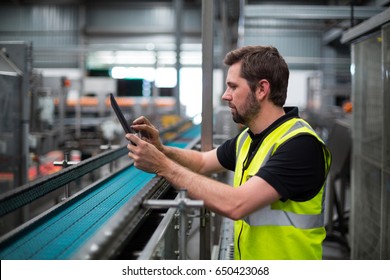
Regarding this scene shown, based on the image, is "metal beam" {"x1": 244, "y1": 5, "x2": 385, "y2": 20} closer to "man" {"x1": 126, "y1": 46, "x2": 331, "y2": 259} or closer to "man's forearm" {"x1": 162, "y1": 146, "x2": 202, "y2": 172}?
"man's forearm" {"x1": 162, "y1": 146, "x2": 202, "y2": 172}

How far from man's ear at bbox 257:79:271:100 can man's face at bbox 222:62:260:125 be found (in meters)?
0.02

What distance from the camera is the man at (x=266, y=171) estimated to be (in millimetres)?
1285

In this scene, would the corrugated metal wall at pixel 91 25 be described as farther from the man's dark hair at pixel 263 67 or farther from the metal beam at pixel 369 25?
the man's dark hair at pixel 263 67

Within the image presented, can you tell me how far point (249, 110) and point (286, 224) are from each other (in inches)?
15.9

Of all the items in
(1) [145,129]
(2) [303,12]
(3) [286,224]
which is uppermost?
(2) [303,12]

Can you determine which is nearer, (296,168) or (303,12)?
(296,168)

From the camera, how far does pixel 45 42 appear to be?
49.2 feet

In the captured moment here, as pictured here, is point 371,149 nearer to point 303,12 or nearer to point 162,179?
point 303,12

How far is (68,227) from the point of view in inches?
48.7

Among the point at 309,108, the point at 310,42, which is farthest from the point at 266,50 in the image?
the point at 310,42

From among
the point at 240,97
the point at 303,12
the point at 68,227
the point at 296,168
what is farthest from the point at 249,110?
the point at 303,12

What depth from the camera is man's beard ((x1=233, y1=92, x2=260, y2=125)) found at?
Answer: 151 cm

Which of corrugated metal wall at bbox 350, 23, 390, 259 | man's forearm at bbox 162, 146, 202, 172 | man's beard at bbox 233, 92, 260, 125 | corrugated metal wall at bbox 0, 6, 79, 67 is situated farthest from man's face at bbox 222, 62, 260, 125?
corrugated metal wall at bbox 0, 6, 79, 67
